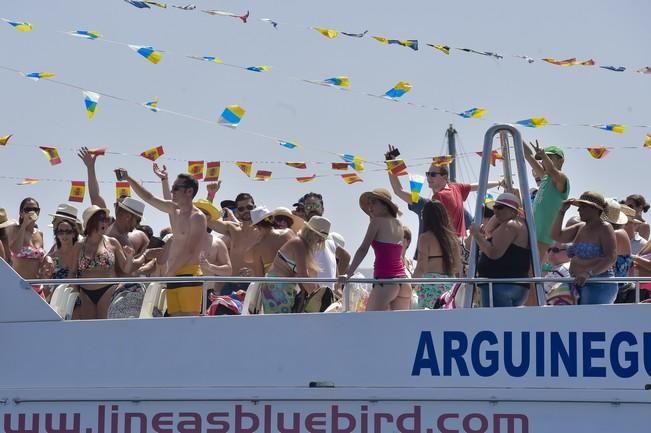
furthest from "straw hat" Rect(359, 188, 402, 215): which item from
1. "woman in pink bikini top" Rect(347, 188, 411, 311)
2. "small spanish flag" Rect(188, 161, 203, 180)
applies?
"small spanish flag" Rect(188, 161, 203, 180)

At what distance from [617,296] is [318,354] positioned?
2.21m

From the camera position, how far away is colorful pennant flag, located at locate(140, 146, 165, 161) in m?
12.4

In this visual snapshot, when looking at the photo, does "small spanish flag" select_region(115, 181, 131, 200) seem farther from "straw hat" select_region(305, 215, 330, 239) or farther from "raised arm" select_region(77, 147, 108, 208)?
"straw hat" select_region(305, 215, 330, 239)

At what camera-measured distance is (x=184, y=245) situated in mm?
9484

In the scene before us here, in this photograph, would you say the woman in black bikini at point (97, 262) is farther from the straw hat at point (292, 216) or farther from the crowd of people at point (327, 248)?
the straw hat at point (292, 216)

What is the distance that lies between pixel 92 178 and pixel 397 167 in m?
2.62

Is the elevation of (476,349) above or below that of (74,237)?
below

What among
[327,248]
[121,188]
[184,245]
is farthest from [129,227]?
[121,188]

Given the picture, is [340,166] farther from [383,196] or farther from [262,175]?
[383,196]

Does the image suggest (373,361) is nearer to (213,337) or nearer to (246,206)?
(213,337)

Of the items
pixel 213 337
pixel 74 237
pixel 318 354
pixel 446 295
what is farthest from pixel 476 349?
pixel 74 237

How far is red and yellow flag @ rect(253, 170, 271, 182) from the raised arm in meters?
2.51

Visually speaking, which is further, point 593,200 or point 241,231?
point 241,231

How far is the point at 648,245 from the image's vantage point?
1002 centimetres
